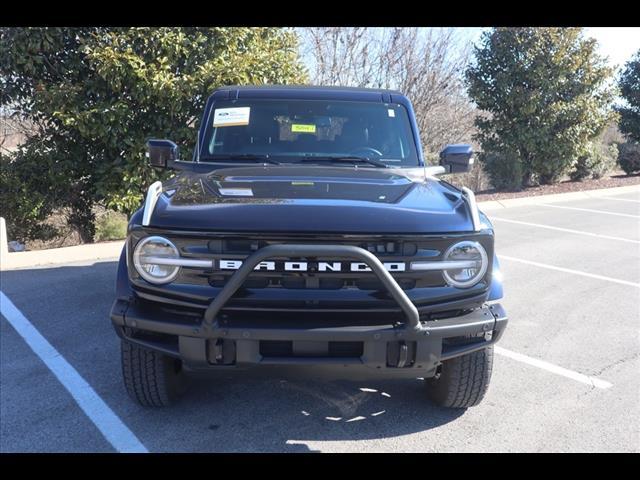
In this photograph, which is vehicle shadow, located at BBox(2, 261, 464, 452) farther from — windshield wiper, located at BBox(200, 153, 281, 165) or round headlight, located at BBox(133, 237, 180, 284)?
windshield wiper, located at BBox(200, 153, 281, 165)

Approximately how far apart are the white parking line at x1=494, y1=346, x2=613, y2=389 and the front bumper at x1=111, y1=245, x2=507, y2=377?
1.56m

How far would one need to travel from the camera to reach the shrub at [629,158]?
19.3m

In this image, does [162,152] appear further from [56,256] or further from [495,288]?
[56,256]

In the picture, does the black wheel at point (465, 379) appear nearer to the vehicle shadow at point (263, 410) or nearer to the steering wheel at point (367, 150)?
the vehicle shadow at point (263, 410)

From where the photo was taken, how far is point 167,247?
265 cm

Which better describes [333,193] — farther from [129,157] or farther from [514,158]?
[514,158]

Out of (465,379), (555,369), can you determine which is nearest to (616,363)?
(555,369)

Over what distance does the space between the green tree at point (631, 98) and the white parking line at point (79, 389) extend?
2174cm

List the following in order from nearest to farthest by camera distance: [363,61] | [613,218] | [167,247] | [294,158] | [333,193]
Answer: [167,247] → [333,193] → [294,158] → [613,218] → [363,61]

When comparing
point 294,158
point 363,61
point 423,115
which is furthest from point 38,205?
point 423,115

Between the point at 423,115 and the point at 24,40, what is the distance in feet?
35.5

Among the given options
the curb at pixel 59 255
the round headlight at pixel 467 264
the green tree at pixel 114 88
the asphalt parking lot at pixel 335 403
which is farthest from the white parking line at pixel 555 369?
the green tree at pixel 114 88

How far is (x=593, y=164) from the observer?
661 inches

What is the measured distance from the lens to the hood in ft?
8.41
